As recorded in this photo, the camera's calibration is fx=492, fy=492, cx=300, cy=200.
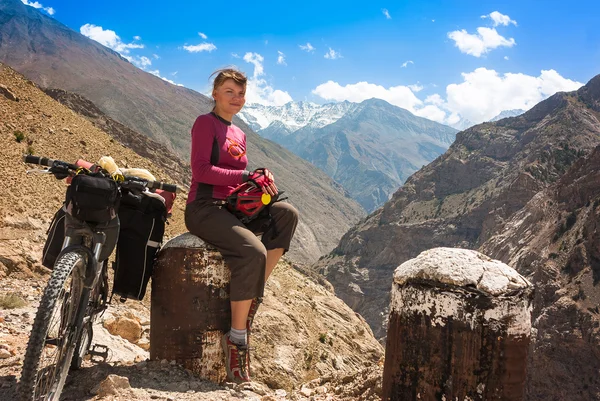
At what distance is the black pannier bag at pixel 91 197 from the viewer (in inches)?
144

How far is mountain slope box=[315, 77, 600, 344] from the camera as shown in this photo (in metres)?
109

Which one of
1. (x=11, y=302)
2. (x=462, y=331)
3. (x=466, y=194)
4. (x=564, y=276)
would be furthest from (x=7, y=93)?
(x=466, y=194)

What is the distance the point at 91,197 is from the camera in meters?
3.66

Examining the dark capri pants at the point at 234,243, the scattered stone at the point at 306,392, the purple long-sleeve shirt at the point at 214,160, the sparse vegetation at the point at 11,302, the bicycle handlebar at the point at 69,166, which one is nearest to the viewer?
the bicycle handlebar at the point at 69,166

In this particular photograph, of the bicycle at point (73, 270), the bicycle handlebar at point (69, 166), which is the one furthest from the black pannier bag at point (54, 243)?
the bicycle handlebar at point (69, 166)

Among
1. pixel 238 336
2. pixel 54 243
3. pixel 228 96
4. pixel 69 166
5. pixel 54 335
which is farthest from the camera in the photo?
pixel 228 96

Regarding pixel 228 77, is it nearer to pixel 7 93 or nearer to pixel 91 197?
pixel 91 197

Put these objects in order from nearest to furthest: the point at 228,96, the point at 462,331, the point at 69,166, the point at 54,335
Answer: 1. the point at 462,331
2. the point at 54,335
3. the point at 69,166
4. the point at 228,96

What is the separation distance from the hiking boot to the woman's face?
2.18 meters

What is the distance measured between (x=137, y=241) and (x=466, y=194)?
143325 millimetres

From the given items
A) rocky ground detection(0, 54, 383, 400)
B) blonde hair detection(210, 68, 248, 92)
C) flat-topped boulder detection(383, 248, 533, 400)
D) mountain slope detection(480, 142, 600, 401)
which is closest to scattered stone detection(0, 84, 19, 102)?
rocky ground detection(0, 54, 383, 400)

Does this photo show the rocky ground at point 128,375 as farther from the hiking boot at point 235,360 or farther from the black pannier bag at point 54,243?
the black pannier bag at point 54,243

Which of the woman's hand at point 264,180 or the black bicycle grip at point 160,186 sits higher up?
the woman's hand at point 264,180

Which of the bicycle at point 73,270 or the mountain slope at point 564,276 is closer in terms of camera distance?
the bicycle at point 73,270
